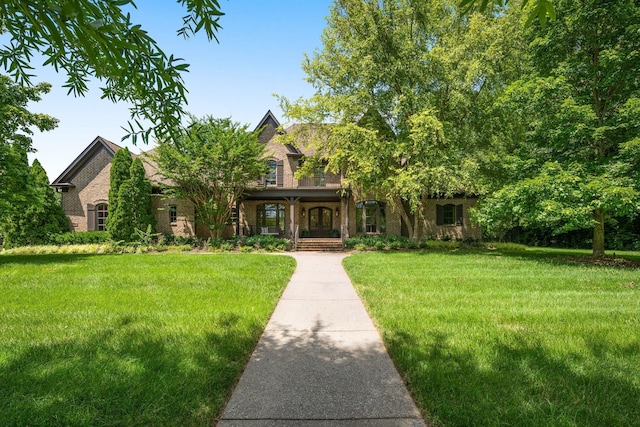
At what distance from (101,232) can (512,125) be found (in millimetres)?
25256

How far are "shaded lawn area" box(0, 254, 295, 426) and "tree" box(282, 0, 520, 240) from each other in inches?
379

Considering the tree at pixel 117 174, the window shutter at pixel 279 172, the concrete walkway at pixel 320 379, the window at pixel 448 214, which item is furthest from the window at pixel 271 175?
the concrete walkway at pixel 320 379

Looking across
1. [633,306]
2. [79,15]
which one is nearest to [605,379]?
[633,306]

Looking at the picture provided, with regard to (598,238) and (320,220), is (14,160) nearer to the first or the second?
(320,220)

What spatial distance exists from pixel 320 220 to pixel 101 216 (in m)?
15.1

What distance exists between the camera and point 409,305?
20.5 ft

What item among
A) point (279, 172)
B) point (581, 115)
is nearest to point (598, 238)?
point (581, 115)

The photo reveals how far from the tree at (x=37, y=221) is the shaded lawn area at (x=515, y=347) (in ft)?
70.6

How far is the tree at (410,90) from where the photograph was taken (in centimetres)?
1509

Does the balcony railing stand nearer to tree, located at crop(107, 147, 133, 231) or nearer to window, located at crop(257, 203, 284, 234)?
window, located at crop(257, 203, 284, 234)

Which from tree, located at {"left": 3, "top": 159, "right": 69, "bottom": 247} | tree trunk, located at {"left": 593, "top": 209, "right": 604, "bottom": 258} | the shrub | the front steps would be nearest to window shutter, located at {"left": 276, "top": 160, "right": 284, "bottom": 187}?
the front steps

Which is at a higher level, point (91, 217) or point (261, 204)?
point (261, 204)

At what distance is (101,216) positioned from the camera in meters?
22.3

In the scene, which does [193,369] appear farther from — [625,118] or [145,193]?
[145,193]
